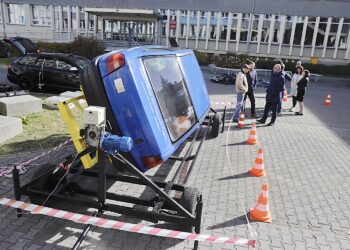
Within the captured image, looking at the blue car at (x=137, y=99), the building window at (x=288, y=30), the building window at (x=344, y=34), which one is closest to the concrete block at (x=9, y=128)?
the blue car at (x=137, y=99)

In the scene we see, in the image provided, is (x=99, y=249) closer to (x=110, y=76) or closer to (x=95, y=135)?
(x=95, y=135)

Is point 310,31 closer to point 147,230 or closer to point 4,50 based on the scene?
point 4,50

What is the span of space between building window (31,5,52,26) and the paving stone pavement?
113 feet

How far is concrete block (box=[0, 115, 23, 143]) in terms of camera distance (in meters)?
6.90

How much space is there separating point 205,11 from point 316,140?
27.0 m

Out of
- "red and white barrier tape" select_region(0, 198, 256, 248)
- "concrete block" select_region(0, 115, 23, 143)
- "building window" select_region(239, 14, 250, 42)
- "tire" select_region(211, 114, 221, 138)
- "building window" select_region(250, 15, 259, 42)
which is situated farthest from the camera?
"building window" select_region(239, 14, 250, 42)

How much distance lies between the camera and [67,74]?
11.8 m

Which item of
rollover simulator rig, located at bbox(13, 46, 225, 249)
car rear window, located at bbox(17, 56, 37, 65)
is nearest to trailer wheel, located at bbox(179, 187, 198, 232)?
rollover simulator rig, located at bbox(13, 46, 225, 249)

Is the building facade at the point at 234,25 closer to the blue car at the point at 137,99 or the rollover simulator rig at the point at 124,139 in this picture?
the blue car at the point at 137,99

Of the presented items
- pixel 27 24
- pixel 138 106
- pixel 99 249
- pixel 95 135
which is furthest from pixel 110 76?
pixel 27 24

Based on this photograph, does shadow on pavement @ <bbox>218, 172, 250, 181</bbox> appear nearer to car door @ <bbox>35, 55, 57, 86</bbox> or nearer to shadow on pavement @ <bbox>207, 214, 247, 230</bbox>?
shadow on pavement @ <bbox>207, 214, 247, 230</bbox>

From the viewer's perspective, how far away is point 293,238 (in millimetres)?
4176

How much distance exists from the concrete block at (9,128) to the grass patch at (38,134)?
11 cm

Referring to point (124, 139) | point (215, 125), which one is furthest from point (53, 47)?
point (124, 139)
